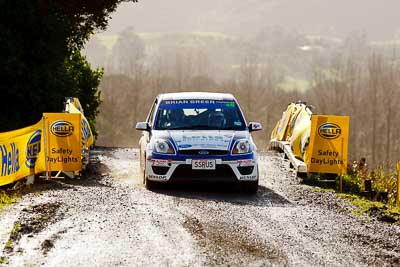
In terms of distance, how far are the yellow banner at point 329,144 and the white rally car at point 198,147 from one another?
63.7 inches

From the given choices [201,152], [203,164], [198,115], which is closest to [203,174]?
[203,164]

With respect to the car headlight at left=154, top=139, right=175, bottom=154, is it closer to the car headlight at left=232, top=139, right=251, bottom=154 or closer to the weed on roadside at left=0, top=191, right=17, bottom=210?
the car headlight at left=232, top=139, right=251, bottom=154

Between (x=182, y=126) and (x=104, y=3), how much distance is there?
41.9 ft

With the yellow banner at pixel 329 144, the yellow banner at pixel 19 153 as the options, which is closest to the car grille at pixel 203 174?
the yellow banner at pixel 329 144

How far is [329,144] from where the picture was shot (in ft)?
50.7

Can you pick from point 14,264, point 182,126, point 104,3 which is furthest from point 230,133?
point 104,3

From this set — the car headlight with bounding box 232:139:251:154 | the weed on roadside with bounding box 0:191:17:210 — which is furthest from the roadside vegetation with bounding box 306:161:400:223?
the weed on roadside with bounding box 0:191:17:210

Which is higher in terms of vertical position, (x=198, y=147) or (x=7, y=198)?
(x=198, y=147)

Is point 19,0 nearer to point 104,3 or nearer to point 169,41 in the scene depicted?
point 104,3

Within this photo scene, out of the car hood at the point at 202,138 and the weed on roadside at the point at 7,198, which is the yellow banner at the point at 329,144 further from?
the weed on roadside at the point at 7,198

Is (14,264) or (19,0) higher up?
(19,0)

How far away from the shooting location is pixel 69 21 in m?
23.5

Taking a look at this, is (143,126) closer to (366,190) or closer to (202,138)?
(202,138)

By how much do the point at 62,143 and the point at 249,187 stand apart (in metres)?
3.94
